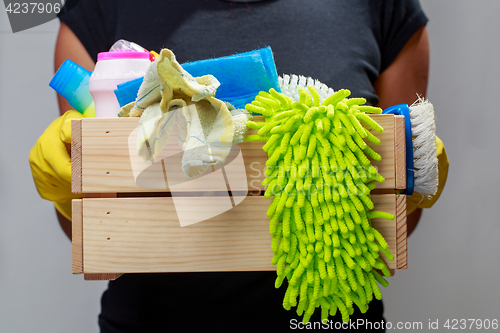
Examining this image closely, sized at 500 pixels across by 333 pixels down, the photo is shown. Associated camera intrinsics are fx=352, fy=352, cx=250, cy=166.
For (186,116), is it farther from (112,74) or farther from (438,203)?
(438,203)

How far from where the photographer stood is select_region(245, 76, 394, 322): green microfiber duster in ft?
1.10

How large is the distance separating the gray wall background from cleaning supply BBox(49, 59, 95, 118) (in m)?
0.55

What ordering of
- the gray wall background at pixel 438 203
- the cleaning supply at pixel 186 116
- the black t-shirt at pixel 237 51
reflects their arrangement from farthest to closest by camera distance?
the gray wall background at pixel 438 203, the black t-shirt at pixel 237 51, the cleaning supply at pixel 186 116

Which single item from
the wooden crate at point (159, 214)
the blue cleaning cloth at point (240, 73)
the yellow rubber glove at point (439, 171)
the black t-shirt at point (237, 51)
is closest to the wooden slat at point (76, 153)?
the wooden crate at point (159, 214)

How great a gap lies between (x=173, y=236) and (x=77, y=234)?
0.35 ft

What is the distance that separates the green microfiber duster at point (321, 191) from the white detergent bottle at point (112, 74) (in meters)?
0.15

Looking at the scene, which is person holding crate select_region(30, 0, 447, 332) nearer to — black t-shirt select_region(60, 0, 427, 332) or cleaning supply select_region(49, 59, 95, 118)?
black t-shirt select_region(60, 0, 427, 332)

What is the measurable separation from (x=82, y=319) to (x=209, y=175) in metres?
0.80

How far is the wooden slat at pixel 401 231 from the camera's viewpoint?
0.37 metres

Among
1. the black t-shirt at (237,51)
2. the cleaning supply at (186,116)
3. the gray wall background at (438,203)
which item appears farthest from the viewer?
the gray wall background at (438,203)

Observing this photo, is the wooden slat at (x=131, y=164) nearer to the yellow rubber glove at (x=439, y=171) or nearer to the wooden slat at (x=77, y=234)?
the wooden slat at (x=77, y=234)

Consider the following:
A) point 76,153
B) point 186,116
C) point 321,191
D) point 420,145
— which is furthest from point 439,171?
point 76,153

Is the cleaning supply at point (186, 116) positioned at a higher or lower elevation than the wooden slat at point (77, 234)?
higher

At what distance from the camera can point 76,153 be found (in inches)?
15.0
